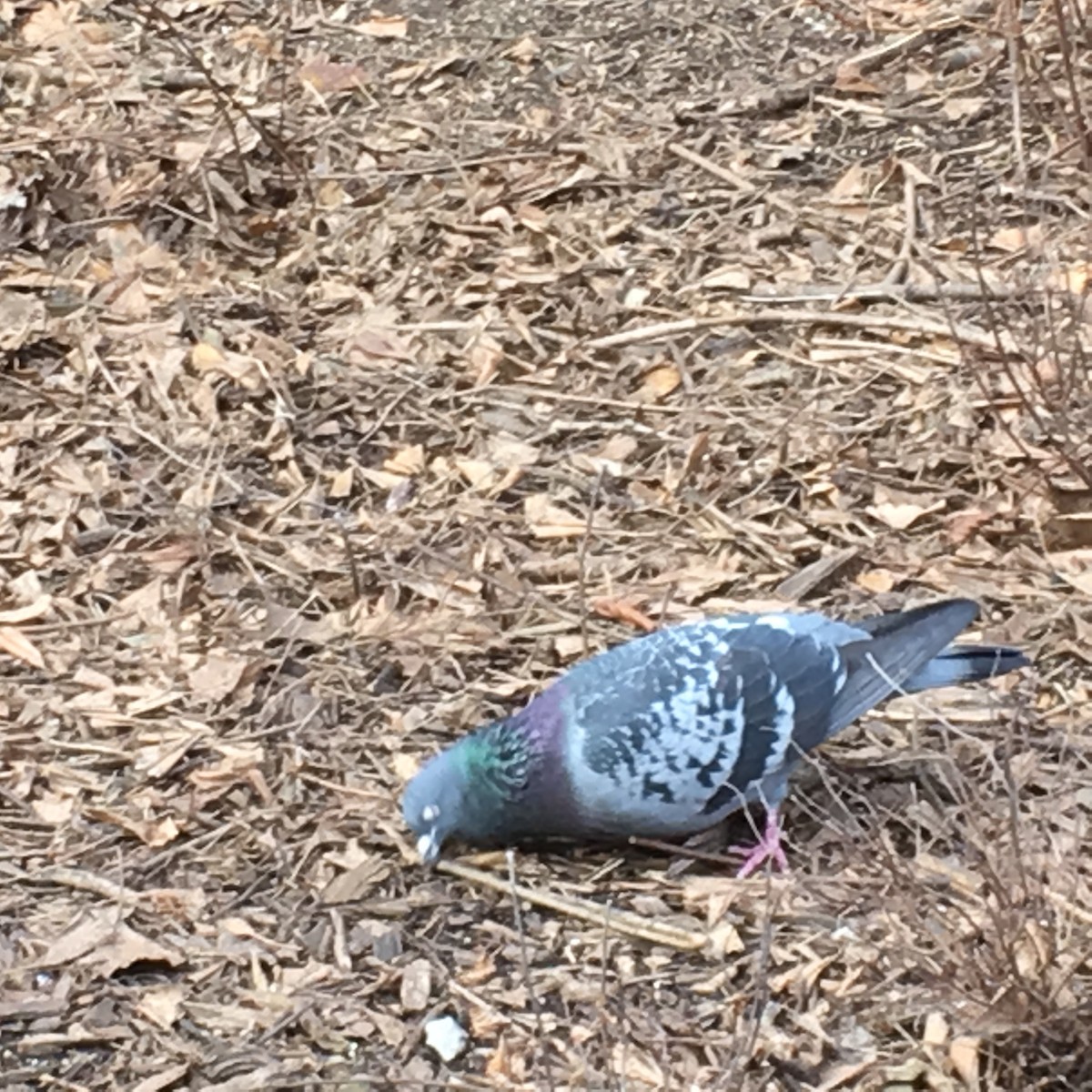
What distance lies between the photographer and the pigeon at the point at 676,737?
3.09m

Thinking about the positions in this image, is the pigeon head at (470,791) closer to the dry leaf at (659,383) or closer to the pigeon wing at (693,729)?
the pigeon wing at (693,729)

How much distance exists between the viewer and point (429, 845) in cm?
308

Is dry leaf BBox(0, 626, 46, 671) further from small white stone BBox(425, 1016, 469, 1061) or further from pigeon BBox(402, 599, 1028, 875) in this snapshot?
small white stone BBox(425, 1016, 469, 1061)

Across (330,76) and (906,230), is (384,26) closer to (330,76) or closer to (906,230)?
(330,76)

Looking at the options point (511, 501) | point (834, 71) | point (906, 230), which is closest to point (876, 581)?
point (511, 501)

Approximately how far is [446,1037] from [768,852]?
2.17 ft

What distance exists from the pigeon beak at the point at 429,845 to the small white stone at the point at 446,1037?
1.08ft

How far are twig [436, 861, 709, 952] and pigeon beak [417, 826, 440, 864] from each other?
0.18ft

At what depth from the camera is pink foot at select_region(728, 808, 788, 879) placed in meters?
3.08

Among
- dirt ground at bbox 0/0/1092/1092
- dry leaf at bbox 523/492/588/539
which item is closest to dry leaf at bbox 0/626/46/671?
dirt ground at bbox 0/0/1092/1092

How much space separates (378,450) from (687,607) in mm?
915

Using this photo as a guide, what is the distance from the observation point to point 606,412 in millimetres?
4145

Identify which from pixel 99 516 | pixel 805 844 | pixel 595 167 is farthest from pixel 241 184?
pixel 805 844

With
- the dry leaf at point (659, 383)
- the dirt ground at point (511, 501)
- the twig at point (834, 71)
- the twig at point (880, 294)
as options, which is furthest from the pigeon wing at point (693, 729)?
the twig at point (834, 71)
